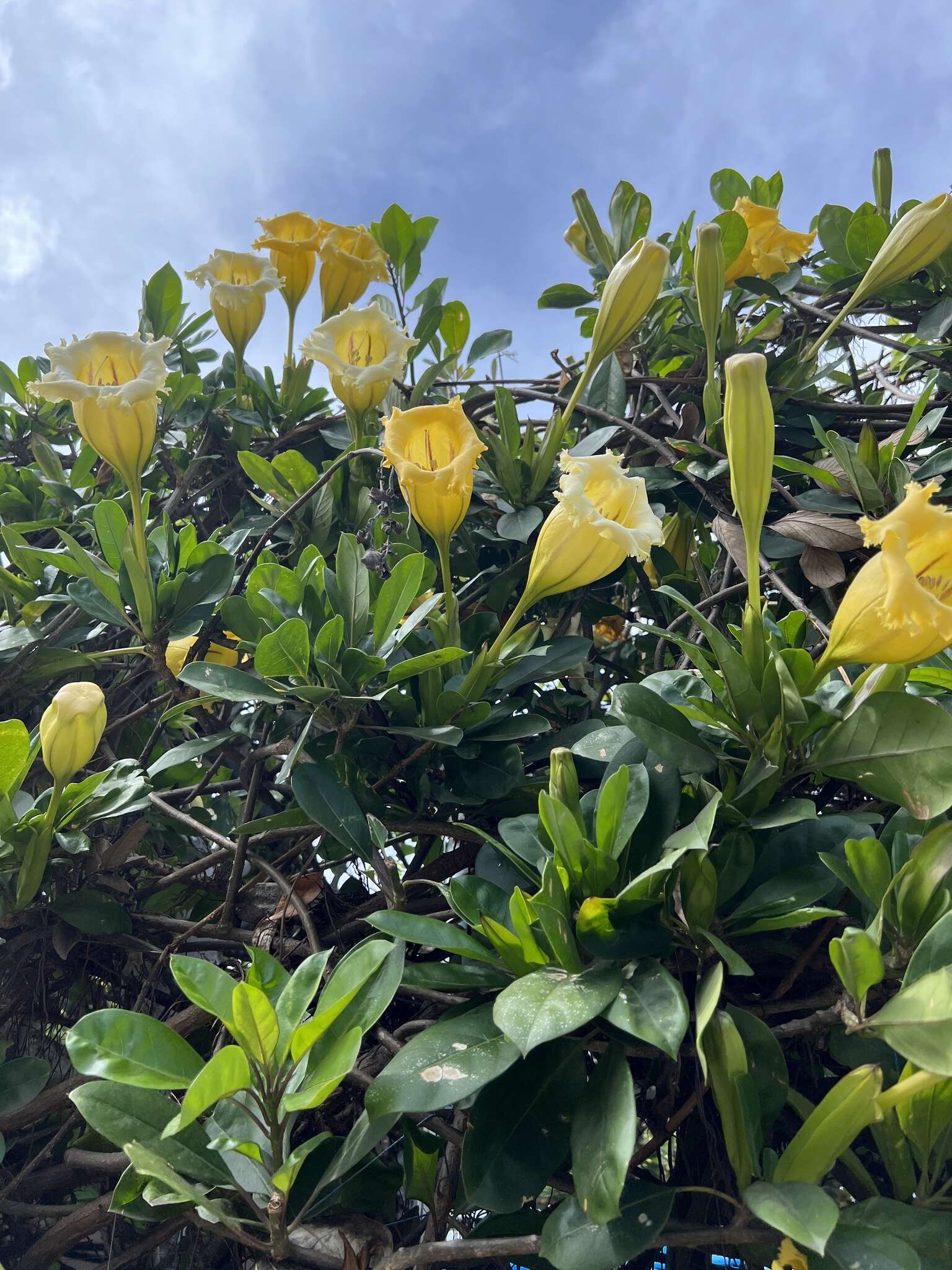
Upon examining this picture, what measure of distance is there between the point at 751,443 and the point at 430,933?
505 mm

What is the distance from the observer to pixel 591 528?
0.89 metres

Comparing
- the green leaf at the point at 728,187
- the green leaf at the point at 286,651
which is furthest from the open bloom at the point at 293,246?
the green leaf at the point at 286,651

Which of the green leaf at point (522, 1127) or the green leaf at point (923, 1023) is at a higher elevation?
the green leaf at point (923, 1023)

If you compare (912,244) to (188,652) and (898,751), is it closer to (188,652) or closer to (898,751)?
(898,751)

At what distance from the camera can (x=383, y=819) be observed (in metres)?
0.95

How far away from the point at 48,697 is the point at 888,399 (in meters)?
1.40

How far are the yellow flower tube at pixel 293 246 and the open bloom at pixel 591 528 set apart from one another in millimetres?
785

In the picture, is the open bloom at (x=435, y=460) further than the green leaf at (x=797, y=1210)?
Yes

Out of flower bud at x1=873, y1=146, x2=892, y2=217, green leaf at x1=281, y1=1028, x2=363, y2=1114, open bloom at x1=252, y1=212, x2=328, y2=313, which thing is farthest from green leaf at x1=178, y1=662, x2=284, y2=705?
flower bud at x1=873, y1=146, x2=892, y2=217

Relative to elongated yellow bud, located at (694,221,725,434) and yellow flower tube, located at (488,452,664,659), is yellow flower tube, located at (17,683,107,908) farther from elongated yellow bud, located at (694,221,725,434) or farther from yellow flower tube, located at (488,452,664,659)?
elongated yellow bud, located at (694,221,725,434)

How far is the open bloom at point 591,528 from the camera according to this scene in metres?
0.86

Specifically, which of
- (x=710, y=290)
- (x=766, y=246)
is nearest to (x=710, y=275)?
(x=710, y=290)

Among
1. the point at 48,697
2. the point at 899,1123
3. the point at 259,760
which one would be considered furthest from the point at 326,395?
the point at 899,1123

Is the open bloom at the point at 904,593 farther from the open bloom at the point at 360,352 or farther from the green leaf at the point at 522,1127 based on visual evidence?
the open bloom at the point at 360,352
